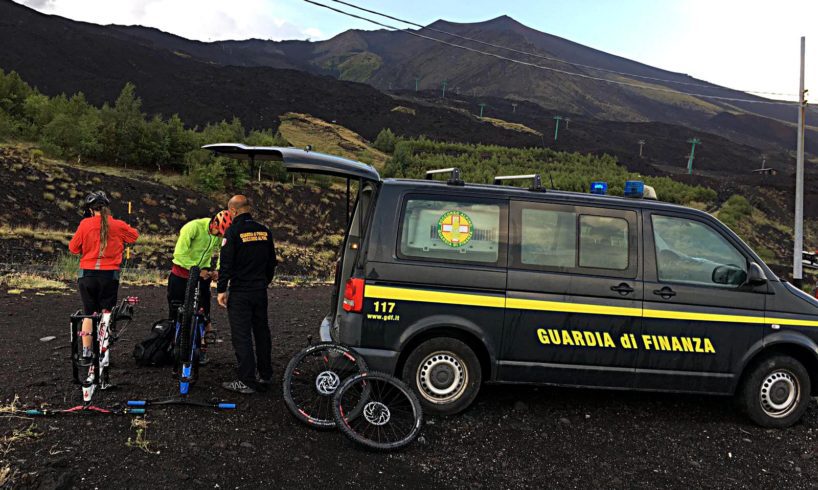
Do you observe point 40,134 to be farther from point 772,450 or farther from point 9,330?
point 772,450

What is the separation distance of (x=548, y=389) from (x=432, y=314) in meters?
1.98

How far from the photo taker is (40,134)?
4025 centimetres

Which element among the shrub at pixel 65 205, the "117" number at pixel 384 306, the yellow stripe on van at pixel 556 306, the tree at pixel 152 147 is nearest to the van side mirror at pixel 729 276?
the yellow stripe on van at pixel 556 306

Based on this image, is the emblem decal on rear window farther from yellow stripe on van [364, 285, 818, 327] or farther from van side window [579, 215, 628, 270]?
van side window [579, 215, 628, 270]

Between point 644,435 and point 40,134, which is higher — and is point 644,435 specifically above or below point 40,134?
below

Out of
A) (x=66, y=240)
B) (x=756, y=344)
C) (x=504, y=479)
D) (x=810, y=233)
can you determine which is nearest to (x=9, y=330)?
(x=504, y=479)

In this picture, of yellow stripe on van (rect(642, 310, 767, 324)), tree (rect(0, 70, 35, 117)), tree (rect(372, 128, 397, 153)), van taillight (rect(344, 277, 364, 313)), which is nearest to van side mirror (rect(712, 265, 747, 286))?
yellow stripe on van (rect(642, 310, 767, 324))

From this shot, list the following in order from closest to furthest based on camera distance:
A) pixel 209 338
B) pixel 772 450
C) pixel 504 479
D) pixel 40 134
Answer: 1. pixel 504 479
2. pixel 772 450
3. pixel 209 338
4. pixel 40 134

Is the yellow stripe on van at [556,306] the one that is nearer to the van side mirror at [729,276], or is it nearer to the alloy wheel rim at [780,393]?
the van side mirror at [729,276]

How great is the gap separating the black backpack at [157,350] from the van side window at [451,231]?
282 cm

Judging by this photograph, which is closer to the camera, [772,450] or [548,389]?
[772,450]

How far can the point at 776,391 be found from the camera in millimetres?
5215

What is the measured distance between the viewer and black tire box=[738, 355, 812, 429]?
5.17 m

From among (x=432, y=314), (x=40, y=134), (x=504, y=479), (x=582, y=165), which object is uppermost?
(x=582, y=165)
